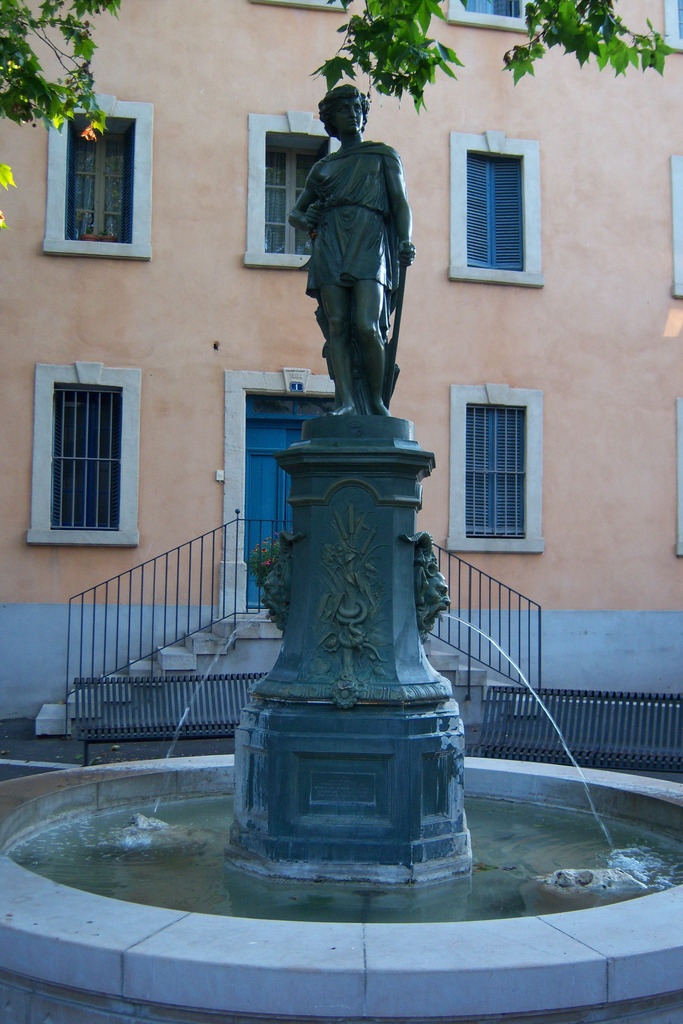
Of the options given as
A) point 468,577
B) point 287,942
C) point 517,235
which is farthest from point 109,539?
point 287,942

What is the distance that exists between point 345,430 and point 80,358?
30.7 ft

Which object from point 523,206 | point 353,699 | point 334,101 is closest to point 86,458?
point 523,206

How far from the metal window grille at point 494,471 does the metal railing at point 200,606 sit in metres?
0.79

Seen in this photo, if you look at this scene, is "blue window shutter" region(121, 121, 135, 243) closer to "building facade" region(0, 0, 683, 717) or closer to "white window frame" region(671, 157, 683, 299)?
"building facade" region(0, 0, 683, 717)

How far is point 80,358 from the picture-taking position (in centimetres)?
1402

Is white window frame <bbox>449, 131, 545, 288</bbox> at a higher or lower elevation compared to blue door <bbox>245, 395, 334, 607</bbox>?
higher

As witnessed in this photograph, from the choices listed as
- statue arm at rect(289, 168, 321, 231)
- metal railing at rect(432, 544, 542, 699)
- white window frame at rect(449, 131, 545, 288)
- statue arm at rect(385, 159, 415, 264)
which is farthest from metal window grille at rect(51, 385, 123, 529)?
statue arm at rect(385, 159, 415, 264)

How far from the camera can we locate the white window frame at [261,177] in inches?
570

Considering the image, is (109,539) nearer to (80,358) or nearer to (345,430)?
(80,358)

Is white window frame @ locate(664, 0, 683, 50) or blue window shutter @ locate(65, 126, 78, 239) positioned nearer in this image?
blue window shutter @ locate(65, 126, 78, 239)

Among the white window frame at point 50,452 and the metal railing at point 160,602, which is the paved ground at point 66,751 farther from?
the white window frame at point 50,452

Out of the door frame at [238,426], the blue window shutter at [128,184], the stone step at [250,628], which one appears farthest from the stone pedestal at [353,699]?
the blue window shutter at [128,184]

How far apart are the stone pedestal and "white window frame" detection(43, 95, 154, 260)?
9509 millimetres

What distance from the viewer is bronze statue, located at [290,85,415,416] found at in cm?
556
